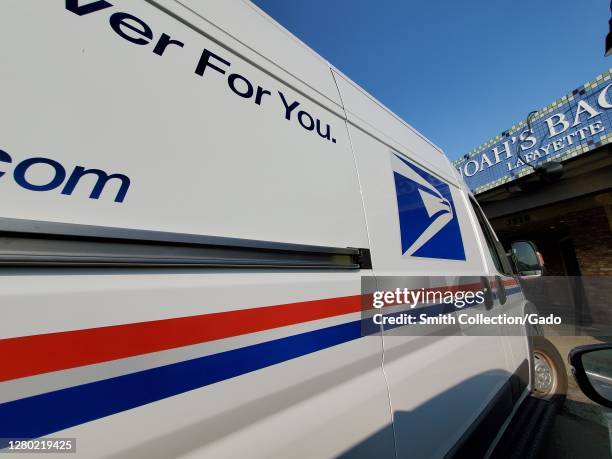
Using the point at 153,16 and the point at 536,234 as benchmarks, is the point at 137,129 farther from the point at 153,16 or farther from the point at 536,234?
the point at 536,234

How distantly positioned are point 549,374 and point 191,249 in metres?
4.51

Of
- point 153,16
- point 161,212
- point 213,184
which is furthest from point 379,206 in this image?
point 153,16

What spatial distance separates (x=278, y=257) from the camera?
1.04m

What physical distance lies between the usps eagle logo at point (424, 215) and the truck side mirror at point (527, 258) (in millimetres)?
1507

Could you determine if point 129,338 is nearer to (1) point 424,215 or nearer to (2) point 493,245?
(1) point 424,215

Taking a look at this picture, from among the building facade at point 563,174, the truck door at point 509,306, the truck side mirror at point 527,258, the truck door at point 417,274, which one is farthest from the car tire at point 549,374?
the building facade at point 563,174

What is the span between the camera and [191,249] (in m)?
0.85

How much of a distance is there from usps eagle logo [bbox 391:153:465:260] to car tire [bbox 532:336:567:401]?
8.22ft

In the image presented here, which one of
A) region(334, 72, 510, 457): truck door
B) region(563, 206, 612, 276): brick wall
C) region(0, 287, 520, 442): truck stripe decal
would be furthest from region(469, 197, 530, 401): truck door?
region(563, 206, 612, 276): brick wall

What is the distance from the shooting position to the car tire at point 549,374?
137 inches

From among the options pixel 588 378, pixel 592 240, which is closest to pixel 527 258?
pixel 588 378

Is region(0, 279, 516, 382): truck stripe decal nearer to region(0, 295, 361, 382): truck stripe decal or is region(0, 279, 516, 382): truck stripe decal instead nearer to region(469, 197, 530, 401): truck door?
region(0, 295, 361, 382): truck stripe decal

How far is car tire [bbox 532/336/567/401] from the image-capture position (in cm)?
348

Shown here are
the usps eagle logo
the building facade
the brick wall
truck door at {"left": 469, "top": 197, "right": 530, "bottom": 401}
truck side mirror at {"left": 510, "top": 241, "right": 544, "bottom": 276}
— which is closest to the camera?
the usps eagle logo
